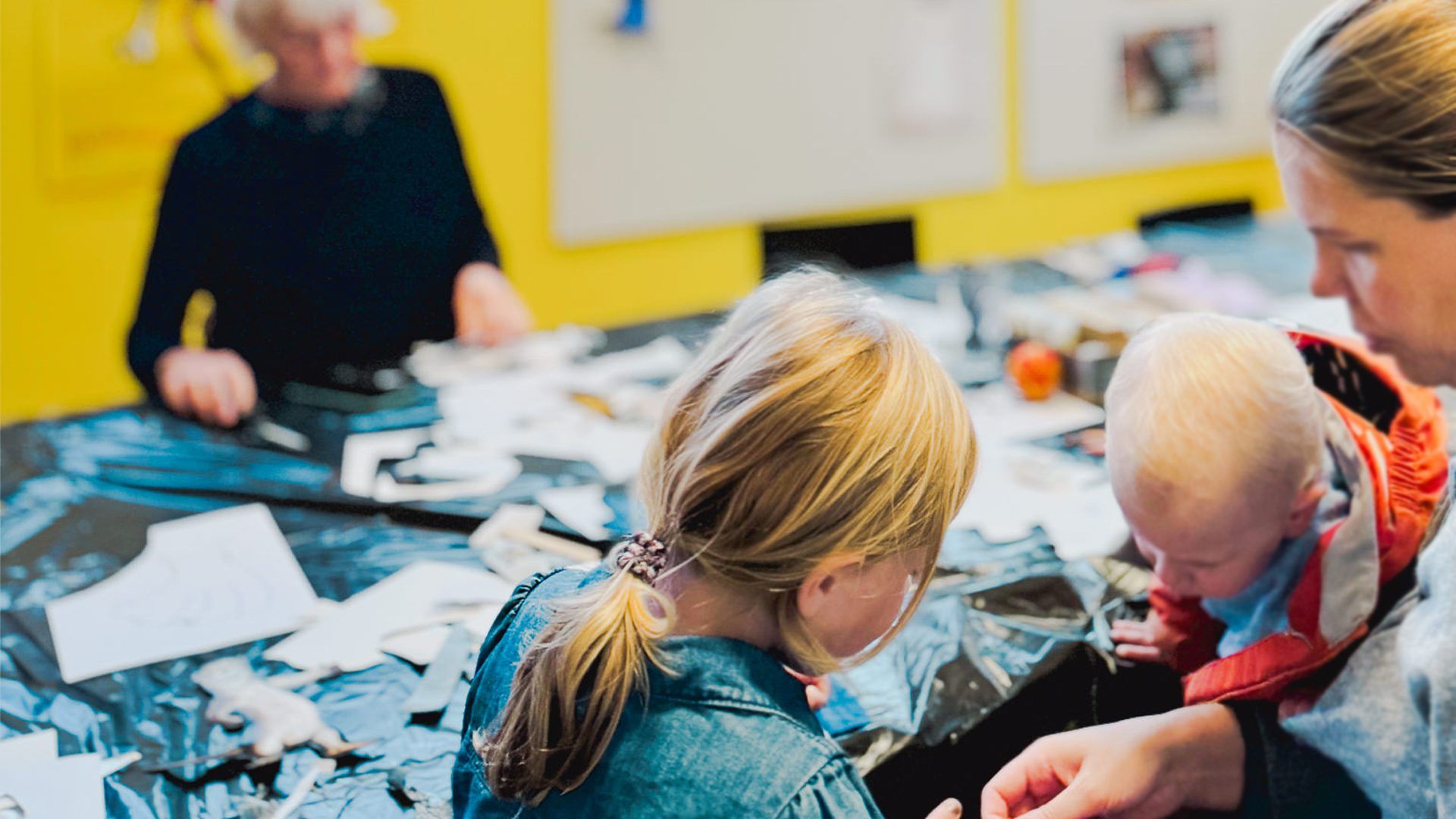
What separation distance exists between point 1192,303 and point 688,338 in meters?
0.95

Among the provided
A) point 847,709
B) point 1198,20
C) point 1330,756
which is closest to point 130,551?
point 847,709

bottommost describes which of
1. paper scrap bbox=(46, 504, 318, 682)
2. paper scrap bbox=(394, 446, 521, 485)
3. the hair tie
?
paper scrap bbox=(46, 504, 318, 682)

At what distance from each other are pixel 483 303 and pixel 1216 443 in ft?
6.71

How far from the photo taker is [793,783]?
843 millimetres

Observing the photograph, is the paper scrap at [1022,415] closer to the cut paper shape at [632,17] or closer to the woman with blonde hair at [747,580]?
the woman with blonde hair at [747,580]

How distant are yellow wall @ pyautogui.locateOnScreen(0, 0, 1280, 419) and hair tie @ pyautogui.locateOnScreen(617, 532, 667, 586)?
78.7 inches

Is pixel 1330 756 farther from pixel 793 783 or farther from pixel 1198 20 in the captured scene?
pixel 1198 20

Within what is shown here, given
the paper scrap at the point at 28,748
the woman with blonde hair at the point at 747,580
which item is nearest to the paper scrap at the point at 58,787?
the paper scrap at the point at 28,748

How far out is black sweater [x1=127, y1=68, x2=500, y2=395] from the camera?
2738 millimetres

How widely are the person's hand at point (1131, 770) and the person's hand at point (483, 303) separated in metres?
1.80

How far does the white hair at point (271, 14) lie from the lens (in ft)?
9.21

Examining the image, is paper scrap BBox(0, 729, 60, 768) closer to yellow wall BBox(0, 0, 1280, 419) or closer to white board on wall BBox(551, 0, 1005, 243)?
yellow wall BBox(0, 0, 1280, 419)

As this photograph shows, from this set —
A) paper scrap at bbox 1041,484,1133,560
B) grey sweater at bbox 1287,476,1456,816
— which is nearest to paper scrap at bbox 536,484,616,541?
paper scrap at bbox 1041,484,1133,560

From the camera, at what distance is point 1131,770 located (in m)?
1.09
